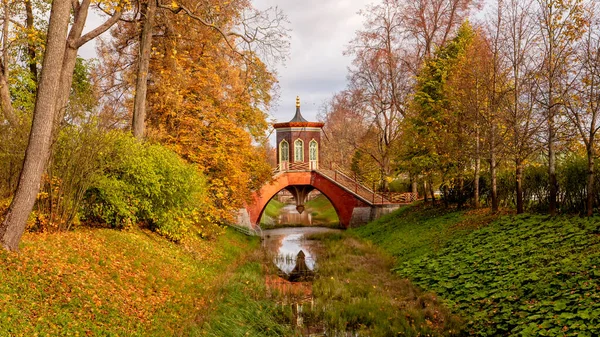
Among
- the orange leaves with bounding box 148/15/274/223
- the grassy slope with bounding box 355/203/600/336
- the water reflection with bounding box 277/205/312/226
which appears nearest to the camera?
the grassy slope with bounding box 355/203/600/336

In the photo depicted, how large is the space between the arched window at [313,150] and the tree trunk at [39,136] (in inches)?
1016

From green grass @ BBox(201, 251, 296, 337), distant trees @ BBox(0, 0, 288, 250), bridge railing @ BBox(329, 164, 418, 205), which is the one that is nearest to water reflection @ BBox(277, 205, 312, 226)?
bridge railing @ BBox(329, 164, 418, 205)

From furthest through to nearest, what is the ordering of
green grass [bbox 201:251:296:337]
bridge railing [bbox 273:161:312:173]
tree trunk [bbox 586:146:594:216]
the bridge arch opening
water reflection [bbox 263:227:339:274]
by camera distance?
1. the bridge arch opening
2. bridge railing [bbox 273:161:312:173]
3. water reflection [bbox 263:227:339:274]
4. tree trunk [bbox 586:146:594:216]
5. green grass [bbox 201:251:296:337]

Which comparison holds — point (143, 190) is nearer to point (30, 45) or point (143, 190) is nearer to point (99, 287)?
point (99, 287)

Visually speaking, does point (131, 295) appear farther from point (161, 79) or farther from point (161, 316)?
point (161, 79)

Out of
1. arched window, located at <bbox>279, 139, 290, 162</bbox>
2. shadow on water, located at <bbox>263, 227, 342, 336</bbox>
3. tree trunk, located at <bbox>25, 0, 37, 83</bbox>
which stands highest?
tree trunk, located at <bbox>25, 0, 37, 83</bbox>

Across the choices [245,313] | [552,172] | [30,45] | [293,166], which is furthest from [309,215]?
[245,313]

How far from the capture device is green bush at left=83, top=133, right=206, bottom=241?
35.6 feet

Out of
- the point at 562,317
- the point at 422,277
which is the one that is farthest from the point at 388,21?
the point at 562,317

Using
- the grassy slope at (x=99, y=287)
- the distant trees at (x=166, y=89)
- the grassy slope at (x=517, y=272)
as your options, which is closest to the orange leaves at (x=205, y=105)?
the distant trees at (x=166, y=89)

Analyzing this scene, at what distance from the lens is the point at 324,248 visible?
2219cm

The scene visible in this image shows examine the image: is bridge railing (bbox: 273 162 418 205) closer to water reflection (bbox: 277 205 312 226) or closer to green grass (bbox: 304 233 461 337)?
water reflection (bbox: 277 205 312 226)

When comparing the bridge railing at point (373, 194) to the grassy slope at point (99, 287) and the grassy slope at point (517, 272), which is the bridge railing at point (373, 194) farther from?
the grassy slope at point (99, 287)

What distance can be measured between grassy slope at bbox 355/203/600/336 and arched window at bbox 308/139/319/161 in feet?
59.1
